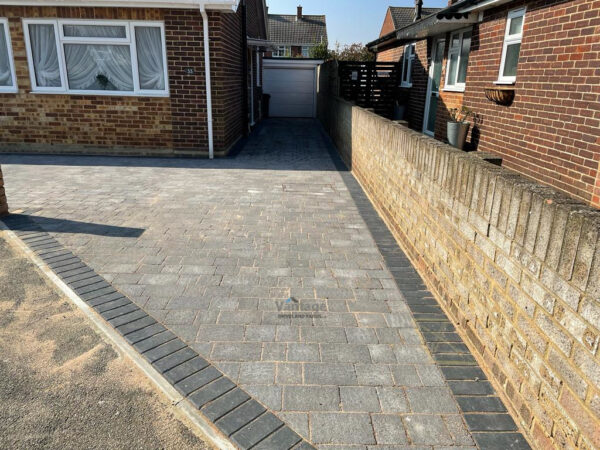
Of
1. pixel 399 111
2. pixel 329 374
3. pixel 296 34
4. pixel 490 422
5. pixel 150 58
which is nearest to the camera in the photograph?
pixel 490 422

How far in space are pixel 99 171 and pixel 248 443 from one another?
8.23m

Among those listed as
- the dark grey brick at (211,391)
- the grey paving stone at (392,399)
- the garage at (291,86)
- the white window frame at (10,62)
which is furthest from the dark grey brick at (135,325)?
the garage at (291,86)

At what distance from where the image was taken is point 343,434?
257 centimetres

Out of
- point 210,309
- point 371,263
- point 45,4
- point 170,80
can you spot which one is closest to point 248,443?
point 210,309

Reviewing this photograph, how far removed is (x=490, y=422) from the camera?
8.75ft

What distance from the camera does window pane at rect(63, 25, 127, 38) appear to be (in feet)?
33.7

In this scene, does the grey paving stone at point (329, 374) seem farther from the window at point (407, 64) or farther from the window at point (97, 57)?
the window at point (407, 64)

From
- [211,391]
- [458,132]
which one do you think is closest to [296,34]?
[458,132]

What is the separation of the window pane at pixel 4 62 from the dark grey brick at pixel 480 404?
483 inches

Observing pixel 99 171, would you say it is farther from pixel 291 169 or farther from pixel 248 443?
pixel 248 443

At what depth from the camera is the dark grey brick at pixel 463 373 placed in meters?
3.07

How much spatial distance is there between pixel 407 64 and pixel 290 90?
821 cm

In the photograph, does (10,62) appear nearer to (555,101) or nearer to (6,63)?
(6,63)

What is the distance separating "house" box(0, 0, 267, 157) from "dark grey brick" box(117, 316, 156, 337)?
7.71 metres
